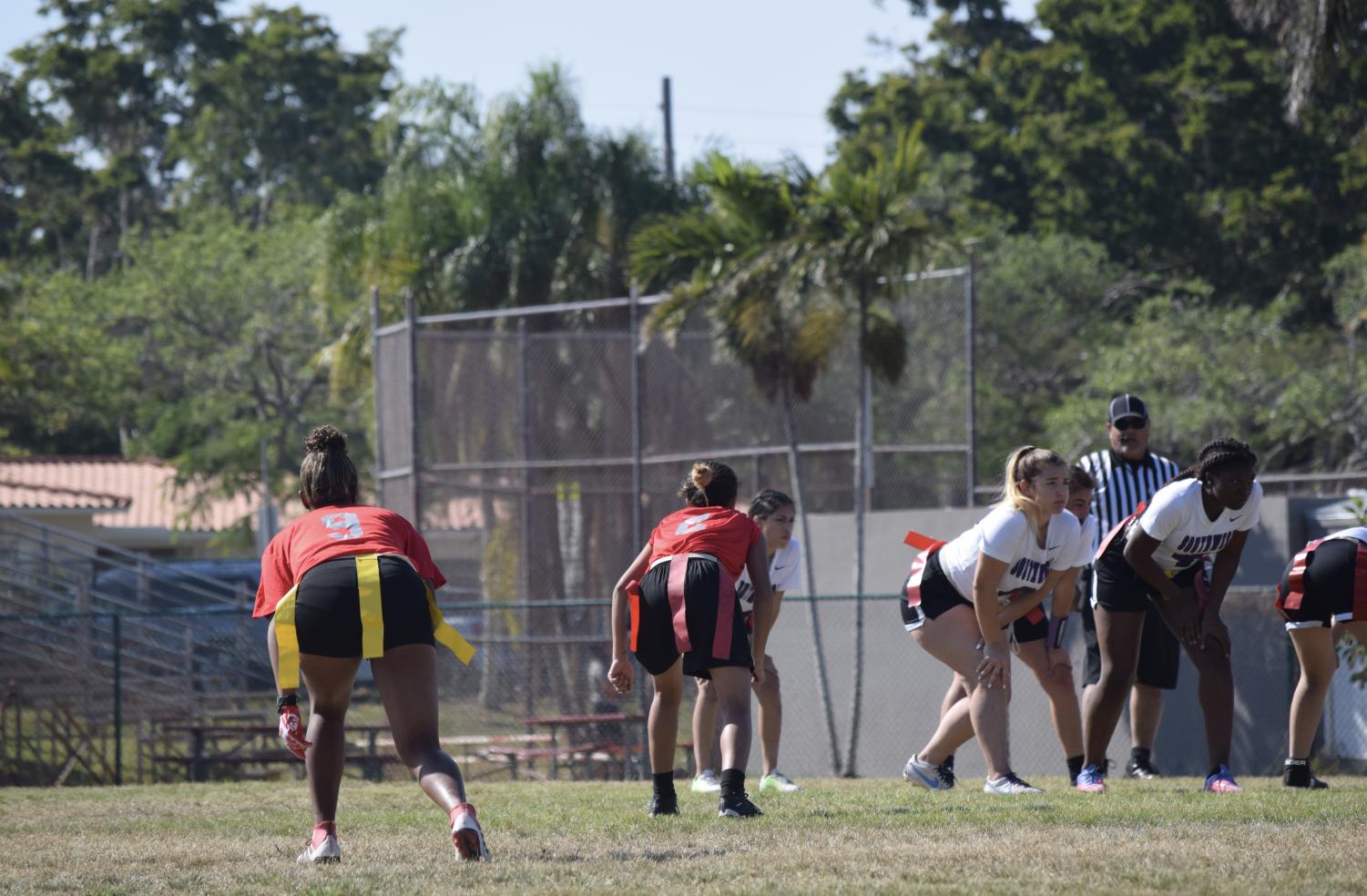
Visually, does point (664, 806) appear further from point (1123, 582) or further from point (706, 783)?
point (1123, 582)

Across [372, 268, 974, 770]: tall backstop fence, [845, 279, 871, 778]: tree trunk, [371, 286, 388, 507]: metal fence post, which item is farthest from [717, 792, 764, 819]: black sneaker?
[371, 286, 388, 507]: metal fence post

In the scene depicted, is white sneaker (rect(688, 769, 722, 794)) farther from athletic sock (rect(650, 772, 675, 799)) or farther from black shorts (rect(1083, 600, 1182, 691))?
black shorts (rect(1083, 600, 1182, 691))

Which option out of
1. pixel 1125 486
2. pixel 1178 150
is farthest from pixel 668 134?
pixel 1125 486

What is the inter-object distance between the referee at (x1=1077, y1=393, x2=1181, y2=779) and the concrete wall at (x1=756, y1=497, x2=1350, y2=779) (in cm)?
327

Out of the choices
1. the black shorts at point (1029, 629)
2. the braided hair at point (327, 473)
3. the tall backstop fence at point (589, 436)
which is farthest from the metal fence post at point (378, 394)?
the braided hair at point (327, 473)

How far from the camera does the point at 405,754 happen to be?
6086 millimetres

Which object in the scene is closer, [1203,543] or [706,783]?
[1203,543]

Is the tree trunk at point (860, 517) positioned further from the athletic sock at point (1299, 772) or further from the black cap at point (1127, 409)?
the athletic sock at point (1299, 772)

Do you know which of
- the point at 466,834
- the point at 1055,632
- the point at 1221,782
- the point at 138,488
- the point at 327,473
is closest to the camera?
the point at 466,834

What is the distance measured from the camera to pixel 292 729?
19.7 ft

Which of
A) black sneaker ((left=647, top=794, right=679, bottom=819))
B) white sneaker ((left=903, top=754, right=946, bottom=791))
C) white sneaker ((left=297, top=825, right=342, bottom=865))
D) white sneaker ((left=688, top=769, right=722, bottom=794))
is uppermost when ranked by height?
white sneaker ((left=297, top=825, right=342, bottom=865))

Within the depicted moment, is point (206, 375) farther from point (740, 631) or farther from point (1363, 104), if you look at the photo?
point (740, 631)

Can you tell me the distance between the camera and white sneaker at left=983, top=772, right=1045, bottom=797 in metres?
7.97

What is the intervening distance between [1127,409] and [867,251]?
6221mm
